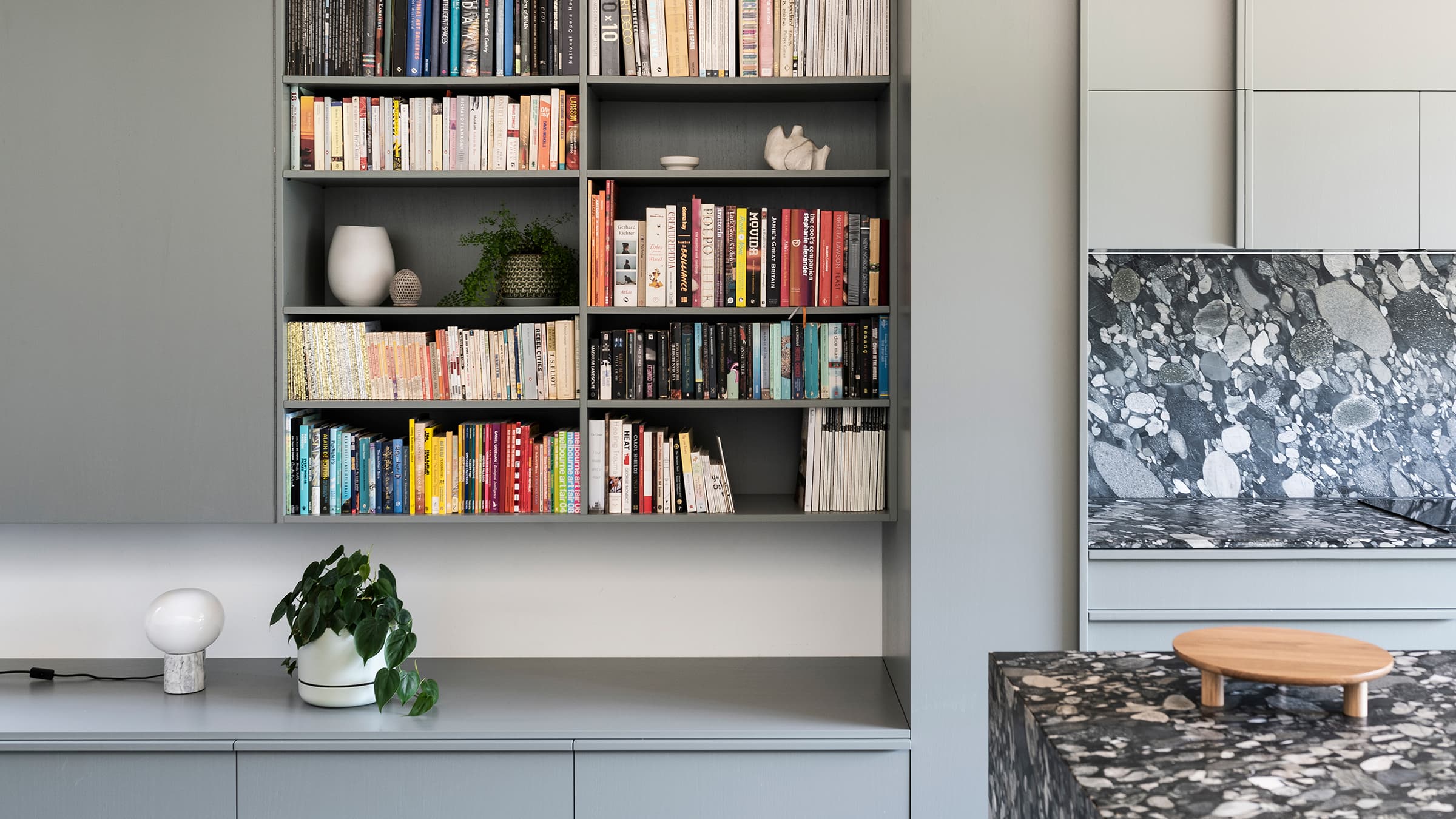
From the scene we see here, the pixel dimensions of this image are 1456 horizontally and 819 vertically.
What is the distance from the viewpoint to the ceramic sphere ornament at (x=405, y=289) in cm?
257

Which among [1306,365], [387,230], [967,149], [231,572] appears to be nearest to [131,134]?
[387,230]

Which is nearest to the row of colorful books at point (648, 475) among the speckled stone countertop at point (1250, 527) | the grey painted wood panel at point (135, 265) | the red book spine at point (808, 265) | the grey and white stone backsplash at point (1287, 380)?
the red book spine at point (808, 265)

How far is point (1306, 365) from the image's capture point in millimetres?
2854

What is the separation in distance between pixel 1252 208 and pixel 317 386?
7.08ft

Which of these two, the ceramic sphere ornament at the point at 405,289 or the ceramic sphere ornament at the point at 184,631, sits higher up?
the ceramic sphere ornament at the point at 405,289

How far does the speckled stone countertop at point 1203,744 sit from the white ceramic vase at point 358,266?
6.12ft

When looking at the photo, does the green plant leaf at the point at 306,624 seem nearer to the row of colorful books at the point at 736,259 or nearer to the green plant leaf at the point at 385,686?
the green plant leaf at the point at 385,686

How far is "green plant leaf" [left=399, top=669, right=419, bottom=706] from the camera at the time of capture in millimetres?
2342

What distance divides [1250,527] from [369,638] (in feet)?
6.54

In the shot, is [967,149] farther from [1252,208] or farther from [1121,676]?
[1121,676]

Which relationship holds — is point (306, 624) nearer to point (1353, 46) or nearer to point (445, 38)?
point (445, 38)

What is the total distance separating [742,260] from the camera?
251 centimetres

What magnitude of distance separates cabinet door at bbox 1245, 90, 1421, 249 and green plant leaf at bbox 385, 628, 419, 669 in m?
2.08

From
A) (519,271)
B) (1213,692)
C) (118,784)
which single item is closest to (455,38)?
(519,271)
